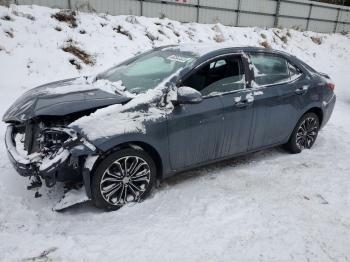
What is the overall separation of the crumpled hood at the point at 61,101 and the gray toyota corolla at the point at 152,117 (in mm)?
11

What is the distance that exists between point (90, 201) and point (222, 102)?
6.17 feet

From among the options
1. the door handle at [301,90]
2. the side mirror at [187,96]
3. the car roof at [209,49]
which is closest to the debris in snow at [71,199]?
the side mirror at [187,96]

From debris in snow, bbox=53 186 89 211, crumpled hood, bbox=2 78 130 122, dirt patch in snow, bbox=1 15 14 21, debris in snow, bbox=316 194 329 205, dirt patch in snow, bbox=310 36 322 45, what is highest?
dirt patch in snow, bbox=1 15 14 21

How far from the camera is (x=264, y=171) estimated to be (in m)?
4.72

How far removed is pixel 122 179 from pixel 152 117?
0.71 meters

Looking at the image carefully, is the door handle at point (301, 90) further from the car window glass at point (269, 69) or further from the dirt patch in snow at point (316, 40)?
the dirt patch in snow at point (316, 40)

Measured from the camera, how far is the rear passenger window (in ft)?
14.9

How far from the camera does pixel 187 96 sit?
12.1 feet

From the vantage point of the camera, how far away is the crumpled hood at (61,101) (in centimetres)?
345

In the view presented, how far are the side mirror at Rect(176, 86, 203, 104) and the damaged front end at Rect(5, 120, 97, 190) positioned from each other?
105 centimetres

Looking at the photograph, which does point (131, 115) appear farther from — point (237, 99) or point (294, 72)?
point (294, 72)

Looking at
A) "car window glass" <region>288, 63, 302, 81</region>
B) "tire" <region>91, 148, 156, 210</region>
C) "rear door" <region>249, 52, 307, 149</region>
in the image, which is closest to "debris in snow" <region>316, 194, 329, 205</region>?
"rear door" <region>249, 52, 307, 149</region>

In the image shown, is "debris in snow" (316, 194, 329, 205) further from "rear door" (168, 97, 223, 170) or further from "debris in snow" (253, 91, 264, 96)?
"debris in snow" (253, 91, 264, 96)

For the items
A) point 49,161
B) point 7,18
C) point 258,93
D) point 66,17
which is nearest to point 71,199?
point 49,161
